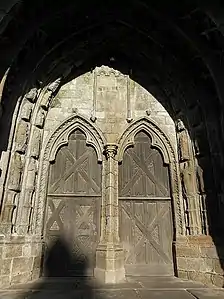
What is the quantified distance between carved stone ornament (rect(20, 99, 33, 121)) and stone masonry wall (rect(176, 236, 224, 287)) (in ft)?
12.6

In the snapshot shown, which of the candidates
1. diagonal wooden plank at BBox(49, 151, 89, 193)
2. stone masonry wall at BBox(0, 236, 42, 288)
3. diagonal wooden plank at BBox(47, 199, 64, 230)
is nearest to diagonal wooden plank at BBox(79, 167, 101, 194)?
diagonal wooden plank at BBox(49, 151, 89, 193)

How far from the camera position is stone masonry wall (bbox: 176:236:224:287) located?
4.59m

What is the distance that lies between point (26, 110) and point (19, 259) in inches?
108

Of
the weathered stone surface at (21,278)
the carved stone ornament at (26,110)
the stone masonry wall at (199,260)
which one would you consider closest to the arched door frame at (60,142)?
the carved stone ornament at (26,110)

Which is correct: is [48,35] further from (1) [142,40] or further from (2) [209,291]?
(2) [209,291]

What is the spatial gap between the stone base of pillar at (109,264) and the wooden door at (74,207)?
0.37 m

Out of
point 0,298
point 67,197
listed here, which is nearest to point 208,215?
point 67,197

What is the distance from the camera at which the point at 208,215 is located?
197 inches

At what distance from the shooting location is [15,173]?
195 inches

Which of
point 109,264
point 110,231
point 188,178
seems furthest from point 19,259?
point 188,178

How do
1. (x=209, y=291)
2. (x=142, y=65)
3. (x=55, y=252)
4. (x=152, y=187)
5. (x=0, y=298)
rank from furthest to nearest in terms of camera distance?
(x=142, y=65), (x=152, y=187), (x=55, y=252), (x=209, y=291), (x=0, y=298)

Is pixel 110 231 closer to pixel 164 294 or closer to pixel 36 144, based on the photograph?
pixel 164 294

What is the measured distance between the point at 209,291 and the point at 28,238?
3130 mm

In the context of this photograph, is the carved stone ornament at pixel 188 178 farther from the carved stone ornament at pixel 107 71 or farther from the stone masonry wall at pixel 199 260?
the carved stone ornament at pixel 107 71
